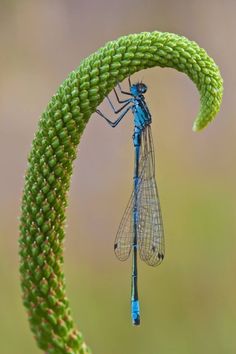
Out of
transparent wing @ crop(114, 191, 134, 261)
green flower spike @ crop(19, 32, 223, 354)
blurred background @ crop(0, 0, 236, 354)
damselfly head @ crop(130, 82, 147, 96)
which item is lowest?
green flower spike @ crop(19, 32, 223, 354)

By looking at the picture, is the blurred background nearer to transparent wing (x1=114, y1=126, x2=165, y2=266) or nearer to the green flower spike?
transparent wing (x1=114, y1=126, x2=165, y2=266)

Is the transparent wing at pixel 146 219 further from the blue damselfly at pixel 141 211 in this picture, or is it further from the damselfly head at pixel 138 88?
the damselfly head at pixel 138 88

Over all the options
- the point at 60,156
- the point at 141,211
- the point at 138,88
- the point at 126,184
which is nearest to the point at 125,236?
the point at 141,211

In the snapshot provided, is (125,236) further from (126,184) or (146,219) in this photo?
(126,184)

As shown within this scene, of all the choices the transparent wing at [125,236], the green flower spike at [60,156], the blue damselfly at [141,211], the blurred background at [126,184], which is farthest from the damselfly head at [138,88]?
the blurred background at [126,184]

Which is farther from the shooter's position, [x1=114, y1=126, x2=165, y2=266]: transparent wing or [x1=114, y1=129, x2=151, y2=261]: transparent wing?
[x1=114, y1=129, x2=151, y2=261]: transparent wing

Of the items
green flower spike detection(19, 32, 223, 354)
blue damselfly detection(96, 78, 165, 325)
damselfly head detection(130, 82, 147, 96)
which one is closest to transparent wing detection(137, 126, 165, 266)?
blue damselfly detection(96, 78, 165, 325)

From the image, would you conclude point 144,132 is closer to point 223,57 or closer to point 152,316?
point 152,316
